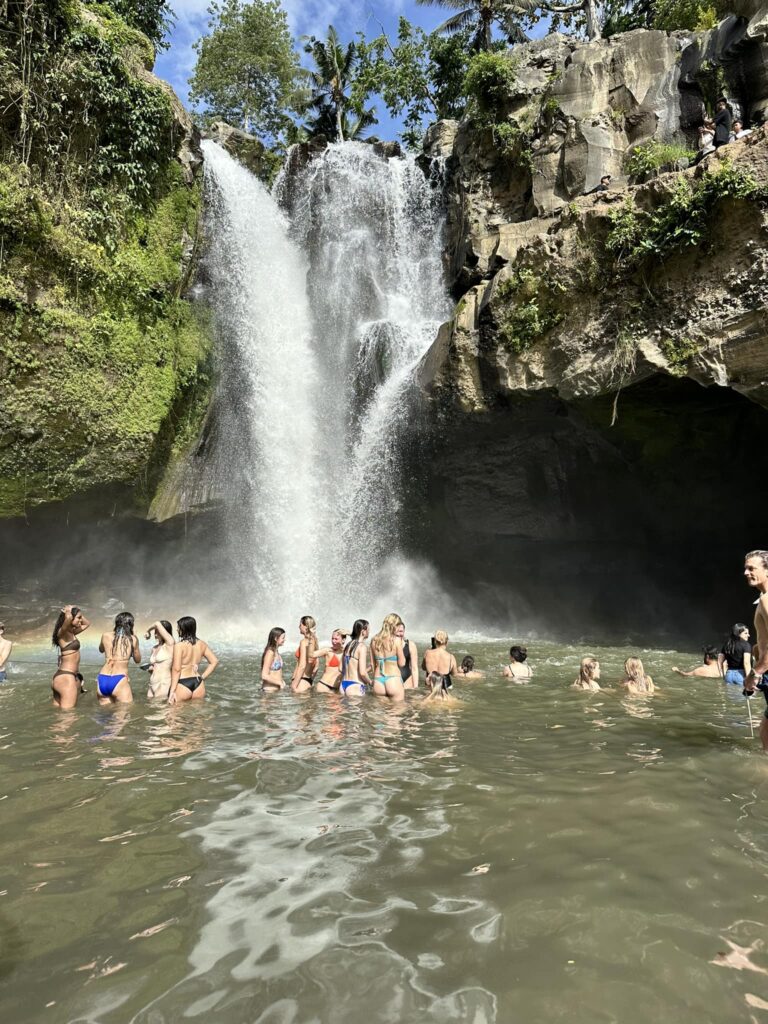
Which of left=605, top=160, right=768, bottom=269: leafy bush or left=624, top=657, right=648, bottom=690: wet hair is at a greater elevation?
left=605, top=160, right=768, bottom=269: leafy bush

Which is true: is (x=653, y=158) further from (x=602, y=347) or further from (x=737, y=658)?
(x=737, y=658)

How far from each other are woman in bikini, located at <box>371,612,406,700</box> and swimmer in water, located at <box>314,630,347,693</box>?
749 millimetres

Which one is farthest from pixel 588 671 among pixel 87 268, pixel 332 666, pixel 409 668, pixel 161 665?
pixel 87 268

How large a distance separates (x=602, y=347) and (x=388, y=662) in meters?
8.84

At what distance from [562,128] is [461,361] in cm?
737

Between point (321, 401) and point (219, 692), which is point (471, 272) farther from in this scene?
point (219, 692)

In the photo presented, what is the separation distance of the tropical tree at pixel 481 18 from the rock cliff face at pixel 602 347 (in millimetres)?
12855

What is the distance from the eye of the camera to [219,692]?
8.12 m

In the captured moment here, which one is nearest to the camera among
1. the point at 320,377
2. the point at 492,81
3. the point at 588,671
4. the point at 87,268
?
the point at 588,671

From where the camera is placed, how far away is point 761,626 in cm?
465

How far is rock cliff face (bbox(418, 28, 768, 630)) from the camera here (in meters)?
11.7

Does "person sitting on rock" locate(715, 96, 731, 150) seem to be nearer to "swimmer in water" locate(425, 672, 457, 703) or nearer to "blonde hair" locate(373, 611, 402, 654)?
"blonde hair" locate(373, 611, 402, 654)

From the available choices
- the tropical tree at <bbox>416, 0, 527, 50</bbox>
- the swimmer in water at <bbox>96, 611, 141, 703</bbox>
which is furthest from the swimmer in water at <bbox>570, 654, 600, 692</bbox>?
the tropical tree at <bbox>416, 0, 527, 50</bbox>

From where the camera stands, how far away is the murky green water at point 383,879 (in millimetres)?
2041
